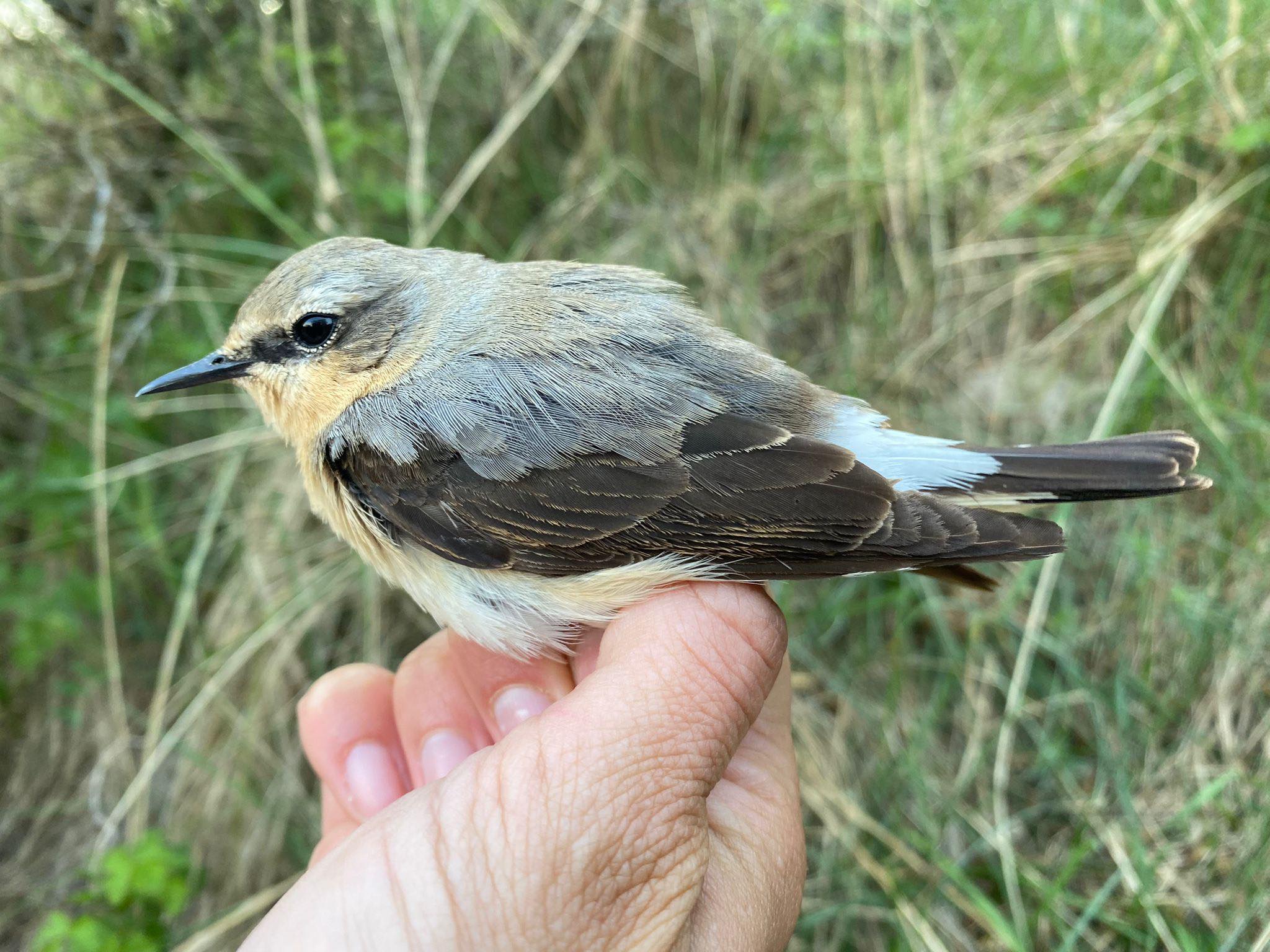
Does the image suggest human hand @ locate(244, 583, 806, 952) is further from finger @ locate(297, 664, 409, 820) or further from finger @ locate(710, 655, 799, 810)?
finger @ locate(297, 664, 409, 820)

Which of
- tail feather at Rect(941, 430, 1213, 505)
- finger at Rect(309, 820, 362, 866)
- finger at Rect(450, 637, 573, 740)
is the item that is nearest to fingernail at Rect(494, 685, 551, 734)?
finger at Rect(450, 637, 573, 740)

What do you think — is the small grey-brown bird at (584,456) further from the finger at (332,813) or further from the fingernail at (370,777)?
the finger at (332,813)

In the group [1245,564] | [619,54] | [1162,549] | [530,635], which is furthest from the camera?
[619,54]

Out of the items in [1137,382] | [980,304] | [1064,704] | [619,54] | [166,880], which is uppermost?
[619,54]

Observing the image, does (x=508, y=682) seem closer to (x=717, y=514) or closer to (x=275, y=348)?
(x=717, y=514)

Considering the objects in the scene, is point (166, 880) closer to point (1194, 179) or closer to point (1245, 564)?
point (1245, 564)

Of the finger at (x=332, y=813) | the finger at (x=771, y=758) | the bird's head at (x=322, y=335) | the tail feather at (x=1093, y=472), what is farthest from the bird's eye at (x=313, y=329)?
the tail feather at (x=1093, y=472)

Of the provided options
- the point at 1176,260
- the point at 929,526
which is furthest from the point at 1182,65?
the point at 929,526
